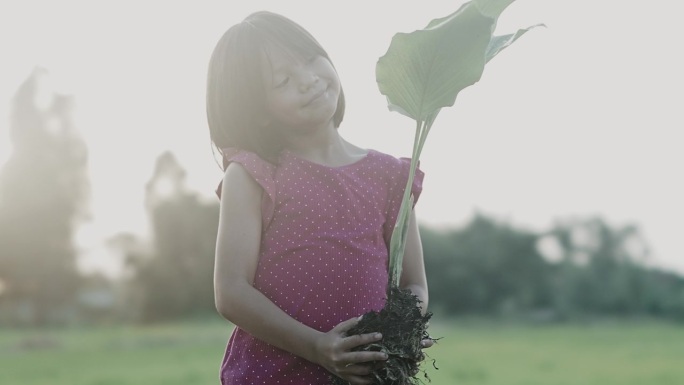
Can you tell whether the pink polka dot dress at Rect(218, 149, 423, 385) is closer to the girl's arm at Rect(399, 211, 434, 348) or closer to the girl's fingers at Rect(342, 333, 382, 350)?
the girl's arm at Rect(399, 211, 434, 348)

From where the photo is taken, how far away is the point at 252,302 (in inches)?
58.1

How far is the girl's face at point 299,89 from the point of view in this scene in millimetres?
1559

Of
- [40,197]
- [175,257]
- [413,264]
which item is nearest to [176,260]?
[175,257]

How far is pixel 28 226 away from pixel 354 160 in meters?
15.5

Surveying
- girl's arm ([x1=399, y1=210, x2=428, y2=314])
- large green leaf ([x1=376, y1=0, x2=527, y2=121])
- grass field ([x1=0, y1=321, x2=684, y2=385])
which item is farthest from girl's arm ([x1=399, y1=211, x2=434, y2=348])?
grass field ([x1=0, y1=321, x2=684, y2=385])

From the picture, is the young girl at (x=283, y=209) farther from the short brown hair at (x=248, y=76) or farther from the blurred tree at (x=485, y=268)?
the blurred tree at (x=485, y=268)

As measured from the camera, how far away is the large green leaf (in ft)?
4.70

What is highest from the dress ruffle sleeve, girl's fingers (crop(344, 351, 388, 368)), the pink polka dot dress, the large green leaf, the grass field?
the grass field

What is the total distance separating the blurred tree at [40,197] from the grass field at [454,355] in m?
1.26

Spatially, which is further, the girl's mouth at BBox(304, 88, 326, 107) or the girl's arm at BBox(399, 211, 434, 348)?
the girl's arm at BBox(399, 211, 434, 348)

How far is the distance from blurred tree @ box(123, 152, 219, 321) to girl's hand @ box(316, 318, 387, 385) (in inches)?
648

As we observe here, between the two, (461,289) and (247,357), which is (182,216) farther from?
(247,357)

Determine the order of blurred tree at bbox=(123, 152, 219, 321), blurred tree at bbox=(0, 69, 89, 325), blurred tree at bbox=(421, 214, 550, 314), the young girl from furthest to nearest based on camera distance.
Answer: blurred tree at bbox=(421, 214, 550, 314), blurred tree at bbox=(123, 152, 219, 321), blurred tree at bbox=(0, 69, 89, 325), the young girl

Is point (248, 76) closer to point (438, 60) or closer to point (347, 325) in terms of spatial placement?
point (438, 60)
